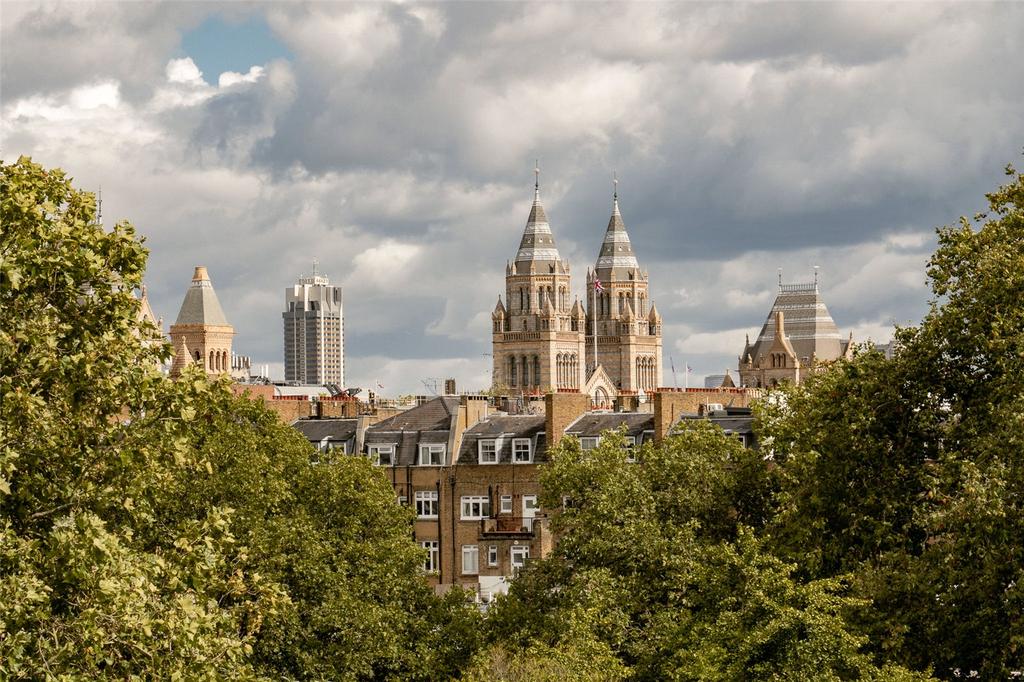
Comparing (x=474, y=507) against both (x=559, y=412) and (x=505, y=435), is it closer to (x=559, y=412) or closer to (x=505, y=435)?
(x=505, y=435)

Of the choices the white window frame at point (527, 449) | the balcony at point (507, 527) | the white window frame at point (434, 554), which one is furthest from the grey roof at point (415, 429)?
the balcony at point (507, 527)

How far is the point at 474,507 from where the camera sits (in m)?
76.6

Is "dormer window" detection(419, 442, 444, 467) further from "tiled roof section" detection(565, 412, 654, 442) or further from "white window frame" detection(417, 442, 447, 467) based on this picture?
"tiled roof section" detection(565, 412, 654, 442)

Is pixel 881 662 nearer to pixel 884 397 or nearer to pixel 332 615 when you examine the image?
pixel 884 397

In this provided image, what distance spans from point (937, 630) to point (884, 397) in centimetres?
593

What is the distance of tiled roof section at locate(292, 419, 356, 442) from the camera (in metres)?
81.7

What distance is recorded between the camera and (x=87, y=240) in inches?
1068

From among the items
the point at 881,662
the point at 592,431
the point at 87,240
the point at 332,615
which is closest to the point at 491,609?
the point at 332,615

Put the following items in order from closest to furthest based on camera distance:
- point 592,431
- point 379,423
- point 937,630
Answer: point 937,630
point 592,431
point 379,423

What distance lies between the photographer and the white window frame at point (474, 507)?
76438 millimetres

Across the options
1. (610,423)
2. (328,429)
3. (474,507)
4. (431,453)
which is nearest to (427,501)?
(474,507)

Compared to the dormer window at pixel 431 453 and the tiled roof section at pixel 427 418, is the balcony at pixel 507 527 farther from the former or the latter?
the tiled roof section at pixel 427 418

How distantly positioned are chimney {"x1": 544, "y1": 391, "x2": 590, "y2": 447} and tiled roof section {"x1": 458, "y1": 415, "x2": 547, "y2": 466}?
601mm

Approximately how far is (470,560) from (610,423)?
8864 millimetres
